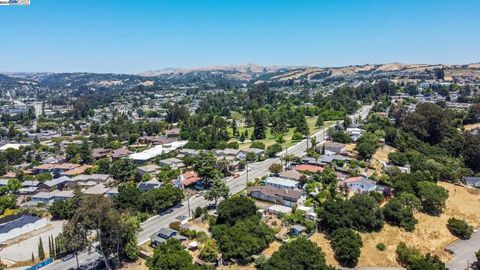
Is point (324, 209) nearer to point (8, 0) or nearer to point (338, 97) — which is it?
point (8, 0)

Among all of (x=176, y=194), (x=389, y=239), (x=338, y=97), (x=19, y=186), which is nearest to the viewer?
(x=389, y=239)

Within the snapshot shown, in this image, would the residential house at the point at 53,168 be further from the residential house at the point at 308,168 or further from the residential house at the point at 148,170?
the residential house at the point at 308,168

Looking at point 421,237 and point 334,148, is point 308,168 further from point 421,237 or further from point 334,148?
point 421,237

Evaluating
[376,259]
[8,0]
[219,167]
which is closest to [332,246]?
[376,259]

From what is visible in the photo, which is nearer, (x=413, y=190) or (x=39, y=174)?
(x=413, y=190)

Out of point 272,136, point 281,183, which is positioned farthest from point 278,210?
point 272,136
